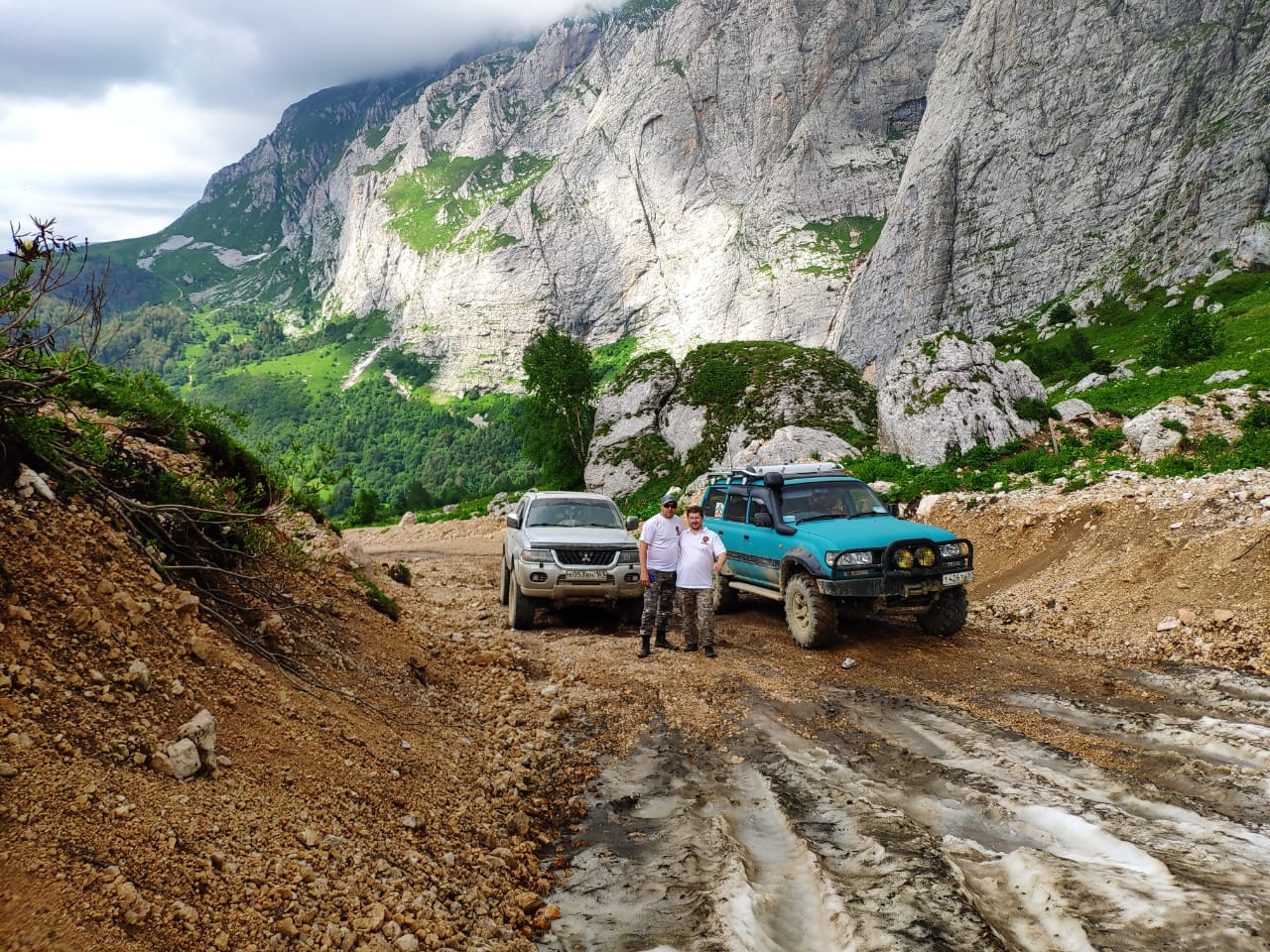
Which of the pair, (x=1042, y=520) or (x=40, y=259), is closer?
(x=40, y=259)

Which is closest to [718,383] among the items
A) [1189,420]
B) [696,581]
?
[1189,420]

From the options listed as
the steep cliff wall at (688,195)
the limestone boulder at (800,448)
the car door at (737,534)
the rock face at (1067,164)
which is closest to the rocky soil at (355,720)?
the car door at (737,534)

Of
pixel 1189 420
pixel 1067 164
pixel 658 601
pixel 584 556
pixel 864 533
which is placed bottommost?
pixel 658 601

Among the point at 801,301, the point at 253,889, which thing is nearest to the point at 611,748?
the point at 253,889

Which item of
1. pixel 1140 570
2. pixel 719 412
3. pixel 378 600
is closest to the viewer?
pixel 378 600

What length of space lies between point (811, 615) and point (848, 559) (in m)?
0.87

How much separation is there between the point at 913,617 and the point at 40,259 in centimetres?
1035

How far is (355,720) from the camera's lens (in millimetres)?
4766

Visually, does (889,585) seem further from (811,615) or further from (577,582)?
(577,582)

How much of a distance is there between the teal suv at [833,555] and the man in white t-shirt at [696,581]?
120 centimetres

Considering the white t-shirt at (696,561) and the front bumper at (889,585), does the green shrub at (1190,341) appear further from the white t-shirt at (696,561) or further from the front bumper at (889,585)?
the white t-shirt at (696,561)

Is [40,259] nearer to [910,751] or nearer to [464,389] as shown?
[910,751]

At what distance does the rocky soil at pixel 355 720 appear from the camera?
2.66 metres

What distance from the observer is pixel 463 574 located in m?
17.3
